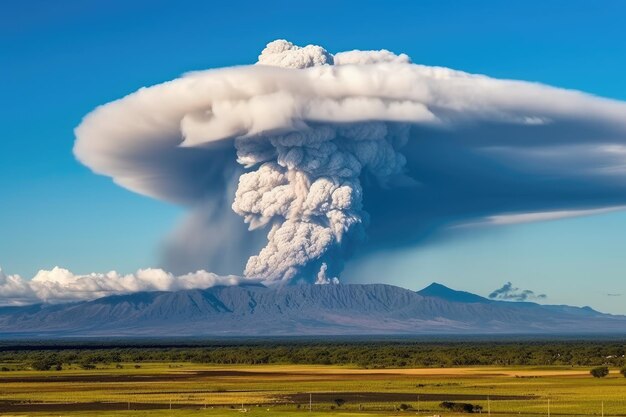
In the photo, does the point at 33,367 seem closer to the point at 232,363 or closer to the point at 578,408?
the point at 232,363

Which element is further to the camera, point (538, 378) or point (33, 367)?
point (33, 367)

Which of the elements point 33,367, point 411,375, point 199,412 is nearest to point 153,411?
point 199,412

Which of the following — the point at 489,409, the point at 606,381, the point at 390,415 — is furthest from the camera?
the point at 606,381

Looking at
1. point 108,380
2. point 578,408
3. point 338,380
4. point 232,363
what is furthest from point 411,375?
point 232,363

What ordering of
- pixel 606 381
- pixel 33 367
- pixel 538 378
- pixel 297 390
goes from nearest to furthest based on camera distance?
pixel 297 390, pixel 606 381, pixel 538 378, pixel 33 367

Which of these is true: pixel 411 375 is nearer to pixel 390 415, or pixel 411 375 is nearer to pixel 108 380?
pixel 108 380

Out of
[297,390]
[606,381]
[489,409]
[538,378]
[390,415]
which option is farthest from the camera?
[538,378]
